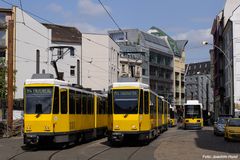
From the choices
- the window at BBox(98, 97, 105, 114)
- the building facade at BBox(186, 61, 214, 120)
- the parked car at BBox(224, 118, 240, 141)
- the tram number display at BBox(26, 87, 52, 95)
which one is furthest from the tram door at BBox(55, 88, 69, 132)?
the building facade at BBox(186, 61, 214, 120)

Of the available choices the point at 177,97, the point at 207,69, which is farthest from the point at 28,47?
the point at 207,69

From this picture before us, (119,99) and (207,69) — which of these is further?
(207,69)

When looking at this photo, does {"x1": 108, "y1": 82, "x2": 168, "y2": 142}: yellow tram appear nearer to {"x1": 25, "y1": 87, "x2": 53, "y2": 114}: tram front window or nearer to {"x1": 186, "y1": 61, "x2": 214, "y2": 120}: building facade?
{"x1": 25, "y1": 87, "x2": 53, "y2": 114}: tram front window

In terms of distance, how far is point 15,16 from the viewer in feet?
213

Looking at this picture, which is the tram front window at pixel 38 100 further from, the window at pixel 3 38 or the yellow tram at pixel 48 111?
the window at pixel 3 38

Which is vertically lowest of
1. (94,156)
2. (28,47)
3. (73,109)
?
(94,156)

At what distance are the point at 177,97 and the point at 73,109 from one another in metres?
109

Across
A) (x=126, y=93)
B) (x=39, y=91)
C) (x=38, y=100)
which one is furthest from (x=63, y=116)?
(x=126, y=93)

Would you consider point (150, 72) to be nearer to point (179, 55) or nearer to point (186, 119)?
point (179, 55)

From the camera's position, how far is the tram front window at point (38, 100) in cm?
2438

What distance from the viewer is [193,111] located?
5791 cm

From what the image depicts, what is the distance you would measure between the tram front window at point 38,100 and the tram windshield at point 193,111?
3524 centimetres

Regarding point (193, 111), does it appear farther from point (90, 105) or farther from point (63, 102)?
point (63, 102)

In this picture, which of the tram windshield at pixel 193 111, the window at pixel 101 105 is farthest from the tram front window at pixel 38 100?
the tram windshield at pixel 193 111
